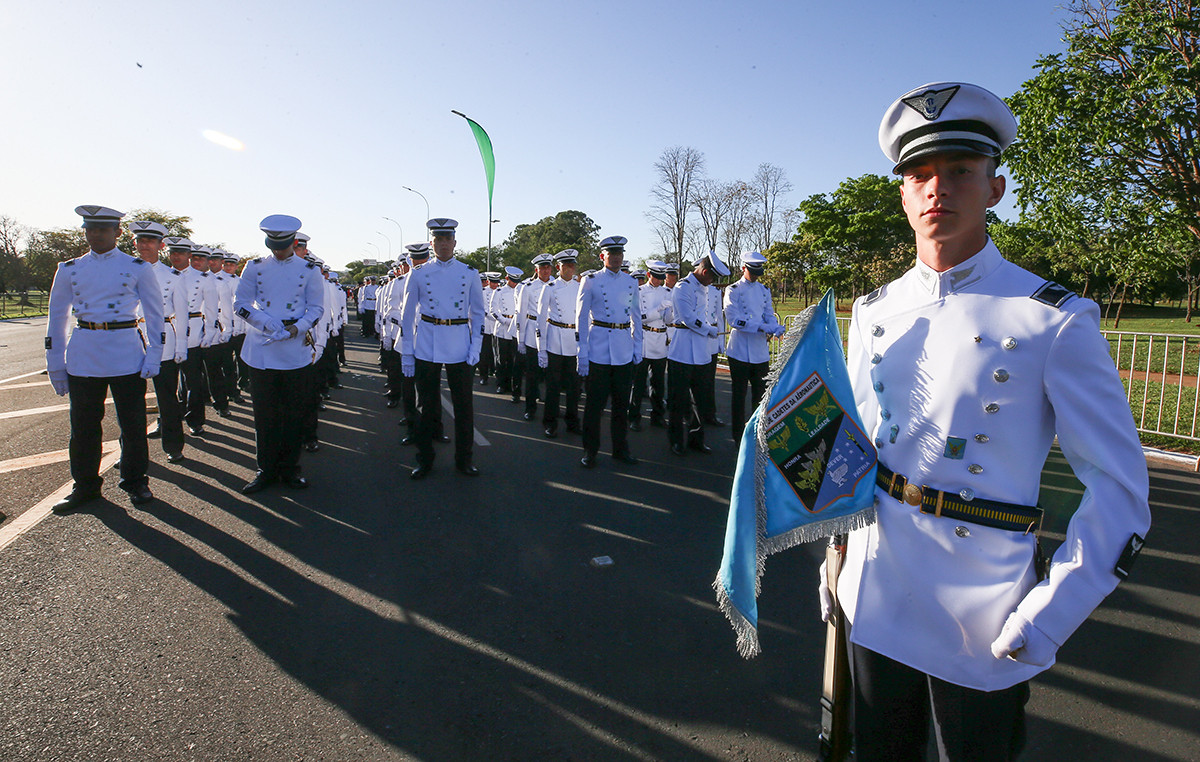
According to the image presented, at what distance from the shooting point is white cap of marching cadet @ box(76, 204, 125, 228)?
5.56 meters

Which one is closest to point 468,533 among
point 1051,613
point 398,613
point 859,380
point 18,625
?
point 398,613

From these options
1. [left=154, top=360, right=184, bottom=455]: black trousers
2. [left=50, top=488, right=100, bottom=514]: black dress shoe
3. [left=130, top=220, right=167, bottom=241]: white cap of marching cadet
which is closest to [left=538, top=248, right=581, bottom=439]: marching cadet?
[left=154, top=360, right=184, bottom=455]: black trousers

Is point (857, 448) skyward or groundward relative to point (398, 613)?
skyward

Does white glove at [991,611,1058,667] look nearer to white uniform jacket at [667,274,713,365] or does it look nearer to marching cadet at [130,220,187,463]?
white uniform jacket at [667,274,713,365]

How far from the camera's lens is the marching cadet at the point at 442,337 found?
673 centimetres

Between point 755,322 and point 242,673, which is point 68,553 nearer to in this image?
point 242,673

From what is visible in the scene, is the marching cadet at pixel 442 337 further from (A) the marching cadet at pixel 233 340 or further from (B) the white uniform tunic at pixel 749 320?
(A) the marching cadet at pixel 233 340

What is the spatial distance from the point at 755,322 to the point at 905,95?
619 cm

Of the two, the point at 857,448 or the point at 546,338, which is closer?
the point at 857,448

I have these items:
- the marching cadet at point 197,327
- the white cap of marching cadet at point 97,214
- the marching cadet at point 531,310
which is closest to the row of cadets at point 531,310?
the marching cadet at point 531,310

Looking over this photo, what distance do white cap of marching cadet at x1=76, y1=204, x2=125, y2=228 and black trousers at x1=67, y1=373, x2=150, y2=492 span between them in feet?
4.30

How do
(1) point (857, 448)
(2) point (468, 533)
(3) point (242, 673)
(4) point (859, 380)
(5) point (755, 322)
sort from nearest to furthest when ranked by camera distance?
Result: (1) point (857, 448) → (4) point (859, 380) → (3) point (242, 673) → (2) point (468, 533) → (5) point (755, 322)

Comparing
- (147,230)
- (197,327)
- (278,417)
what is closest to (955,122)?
(278,417)

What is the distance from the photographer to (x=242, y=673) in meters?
3.14
